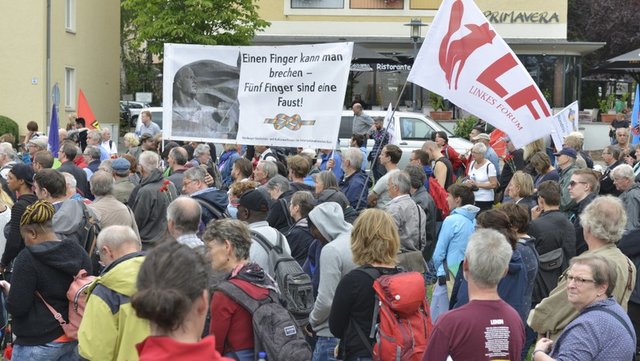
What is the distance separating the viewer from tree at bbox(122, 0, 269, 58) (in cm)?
2984

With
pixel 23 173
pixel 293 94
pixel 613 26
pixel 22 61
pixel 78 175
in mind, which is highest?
pixel 613 26

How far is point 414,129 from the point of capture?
2241 cm

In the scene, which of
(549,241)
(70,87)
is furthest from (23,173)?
(70,87)

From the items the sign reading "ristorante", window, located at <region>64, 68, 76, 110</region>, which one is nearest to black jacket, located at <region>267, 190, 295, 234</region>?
window, located at <region>64, 68, 76, 110</region>

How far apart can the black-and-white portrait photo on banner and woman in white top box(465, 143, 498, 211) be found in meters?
3.74

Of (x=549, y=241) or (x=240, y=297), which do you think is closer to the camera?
(x=240, y=297)

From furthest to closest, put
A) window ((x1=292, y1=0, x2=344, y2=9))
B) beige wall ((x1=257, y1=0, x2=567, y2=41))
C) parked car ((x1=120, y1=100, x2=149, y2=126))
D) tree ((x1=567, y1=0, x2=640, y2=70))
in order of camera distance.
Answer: parked car ((x1=120, y1=100, x2=149, y2=126))
tree ((x1=567, y1=0, x2=640, y2=70))
window ((x1=292, y1=0, x2=344, y2=9))
beige wall ((x1=257, y1=0, x2=567, y2=41))

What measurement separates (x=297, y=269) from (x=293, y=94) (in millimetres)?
4925

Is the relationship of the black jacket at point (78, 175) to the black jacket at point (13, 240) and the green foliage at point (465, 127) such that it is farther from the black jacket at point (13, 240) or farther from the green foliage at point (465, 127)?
the green foliage at point (465, 127)

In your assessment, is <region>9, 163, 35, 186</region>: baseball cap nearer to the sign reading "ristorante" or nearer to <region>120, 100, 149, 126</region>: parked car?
the sign reading "ristorante"

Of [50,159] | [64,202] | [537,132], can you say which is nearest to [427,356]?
[64,202]

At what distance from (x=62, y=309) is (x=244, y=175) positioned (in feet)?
16.8

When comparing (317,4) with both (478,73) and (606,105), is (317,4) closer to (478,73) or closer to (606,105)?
(606,105)

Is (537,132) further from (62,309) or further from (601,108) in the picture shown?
(601,108)
